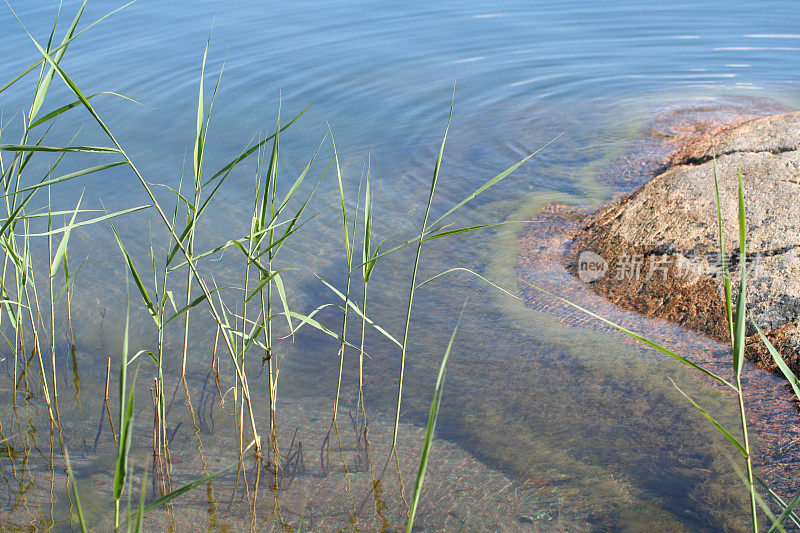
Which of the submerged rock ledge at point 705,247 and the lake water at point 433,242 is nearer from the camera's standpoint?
the lake water at point 433,242

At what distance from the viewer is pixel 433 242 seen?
4.84 meters

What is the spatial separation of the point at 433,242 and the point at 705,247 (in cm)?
186

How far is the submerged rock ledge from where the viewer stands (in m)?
3.46

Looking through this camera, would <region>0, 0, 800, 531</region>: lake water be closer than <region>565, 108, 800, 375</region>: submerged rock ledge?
Yes

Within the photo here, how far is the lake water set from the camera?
104 inches

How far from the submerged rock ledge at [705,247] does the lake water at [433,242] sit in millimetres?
474

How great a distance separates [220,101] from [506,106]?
351 centimetres

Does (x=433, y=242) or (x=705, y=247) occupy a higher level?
(x=705, y=247)

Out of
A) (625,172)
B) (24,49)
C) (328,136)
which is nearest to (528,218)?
(625,172)

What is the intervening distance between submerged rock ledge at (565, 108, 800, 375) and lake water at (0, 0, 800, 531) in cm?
47

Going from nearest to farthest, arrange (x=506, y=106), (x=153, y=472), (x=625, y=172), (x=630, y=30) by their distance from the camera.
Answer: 1. (x=153, y=472)
2. (x=625, y=172)
3. (x=506, y=106)
4. (x=630, y=30)

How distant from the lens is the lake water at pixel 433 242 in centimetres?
264

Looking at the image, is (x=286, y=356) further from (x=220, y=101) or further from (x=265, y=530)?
Result: (x=220, y=101)

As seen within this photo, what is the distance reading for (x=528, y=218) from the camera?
510cm
